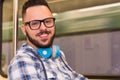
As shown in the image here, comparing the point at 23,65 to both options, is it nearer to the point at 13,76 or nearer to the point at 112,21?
the point at 13,76

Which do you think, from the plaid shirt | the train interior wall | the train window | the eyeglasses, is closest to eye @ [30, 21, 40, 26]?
the eyeglasses

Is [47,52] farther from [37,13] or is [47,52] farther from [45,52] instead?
[37,13]

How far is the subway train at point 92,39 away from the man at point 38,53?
753 mm

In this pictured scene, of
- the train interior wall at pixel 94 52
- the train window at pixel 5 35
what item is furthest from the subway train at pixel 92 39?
the train window at pixel 5 35

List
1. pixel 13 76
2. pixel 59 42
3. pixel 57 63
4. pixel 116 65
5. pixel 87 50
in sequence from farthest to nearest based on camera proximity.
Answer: pixel 59 42, pixel 87 50, pixel 116 65, pixel 57 63, pixel 13 76

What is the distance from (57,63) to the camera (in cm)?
162

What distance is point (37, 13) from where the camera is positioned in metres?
1.58

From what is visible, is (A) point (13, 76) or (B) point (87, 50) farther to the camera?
(B) point (87, 50)

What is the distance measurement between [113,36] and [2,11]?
1.38 meters

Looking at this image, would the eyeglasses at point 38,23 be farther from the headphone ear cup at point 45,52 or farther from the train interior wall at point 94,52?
the train interior wall at point 94,52

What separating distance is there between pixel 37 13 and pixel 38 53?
0.19 meters

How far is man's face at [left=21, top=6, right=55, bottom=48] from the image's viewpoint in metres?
1.57

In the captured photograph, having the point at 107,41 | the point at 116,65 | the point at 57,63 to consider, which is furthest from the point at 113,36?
the point at 57,63

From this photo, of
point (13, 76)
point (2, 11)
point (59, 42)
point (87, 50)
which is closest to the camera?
point (13, 76)
